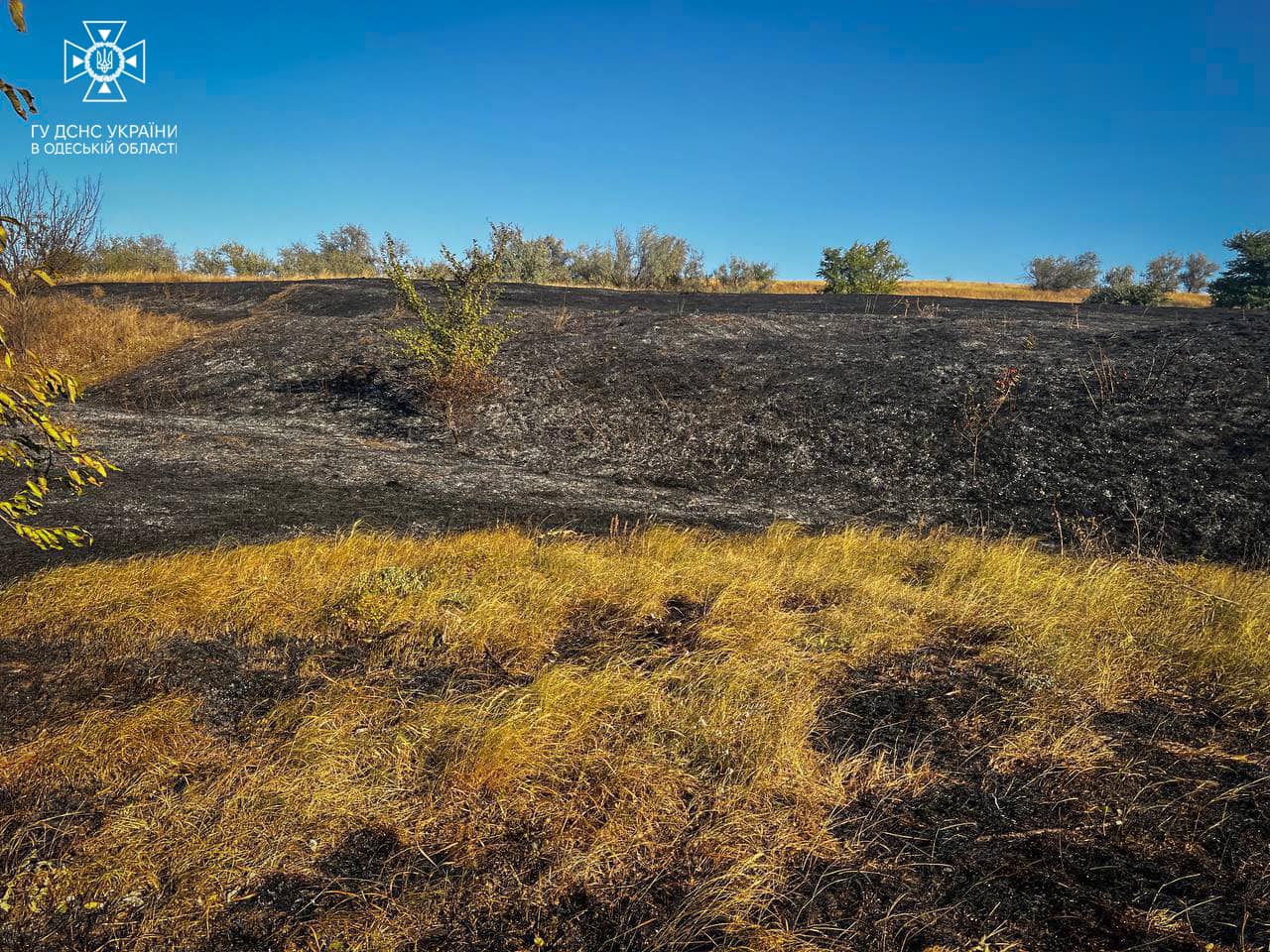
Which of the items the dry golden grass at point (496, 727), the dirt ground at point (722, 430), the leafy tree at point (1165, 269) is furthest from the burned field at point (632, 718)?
the leafy tree at point (1165, 269)

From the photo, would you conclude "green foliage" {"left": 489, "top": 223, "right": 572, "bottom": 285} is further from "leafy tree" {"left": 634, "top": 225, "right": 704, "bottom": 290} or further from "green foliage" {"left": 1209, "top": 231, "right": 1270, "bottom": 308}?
"green foliage" {"left": 1209, "top": 231, "right": 1270, "bottom": 308}

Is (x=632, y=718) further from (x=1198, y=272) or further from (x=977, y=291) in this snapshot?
(x=1198, y=272)

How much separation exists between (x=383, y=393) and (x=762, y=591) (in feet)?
34.4

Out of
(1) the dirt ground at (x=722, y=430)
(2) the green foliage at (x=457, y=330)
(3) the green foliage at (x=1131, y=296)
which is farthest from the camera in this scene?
(3) the green foliage at (x=1131, y=296)

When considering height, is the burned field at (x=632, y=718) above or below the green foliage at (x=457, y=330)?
below

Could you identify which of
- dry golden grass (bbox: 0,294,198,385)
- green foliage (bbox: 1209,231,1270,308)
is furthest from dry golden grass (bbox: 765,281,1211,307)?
dry golden grass (bbox: 0,294,198,385)

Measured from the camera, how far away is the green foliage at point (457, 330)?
12.2 meters

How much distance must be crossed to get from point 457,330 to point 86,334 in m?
11.1

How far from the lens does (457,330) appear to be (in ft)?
40.7

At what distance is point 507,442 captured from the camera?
1121 cm

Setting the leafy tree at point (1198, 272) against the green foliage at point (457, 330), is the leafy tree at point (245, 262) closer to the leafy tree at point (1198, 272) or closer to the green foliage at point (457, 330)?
the green foliage at point (457, 330)

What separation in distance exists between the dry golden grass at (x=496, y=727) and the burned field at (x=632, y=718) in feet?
0.06

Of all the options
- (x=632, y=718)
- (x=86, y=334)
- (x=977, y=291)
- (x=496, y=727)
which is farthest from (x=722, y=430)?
(x=977, y=291)

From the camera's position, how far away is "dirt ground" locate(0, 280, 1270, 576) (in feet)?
24.7
